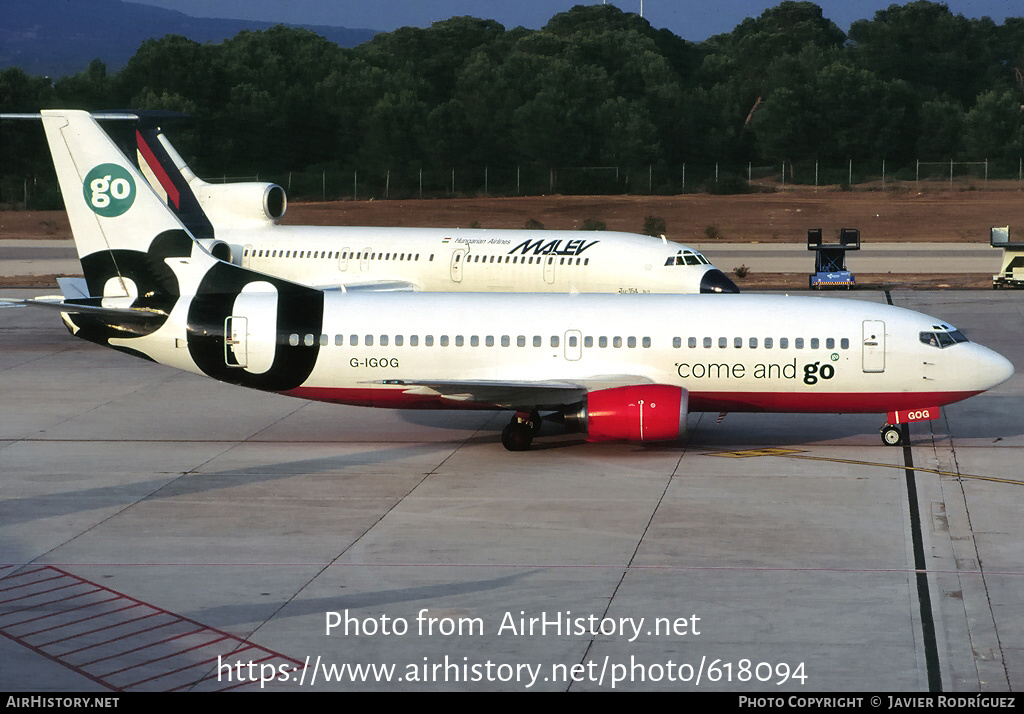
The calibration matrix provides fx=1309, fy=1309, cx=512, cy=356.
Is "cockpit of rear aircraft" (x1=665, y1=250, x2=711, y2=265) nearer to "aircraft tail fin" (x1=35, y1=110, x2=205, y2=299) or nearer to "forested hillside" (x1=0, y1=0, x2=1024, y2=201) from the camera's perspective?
"aircraft tail fin" (x1=35, y1=110, x2=205, y2=299)

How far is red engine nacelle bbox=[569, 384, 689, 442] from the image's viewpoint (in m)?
28.7

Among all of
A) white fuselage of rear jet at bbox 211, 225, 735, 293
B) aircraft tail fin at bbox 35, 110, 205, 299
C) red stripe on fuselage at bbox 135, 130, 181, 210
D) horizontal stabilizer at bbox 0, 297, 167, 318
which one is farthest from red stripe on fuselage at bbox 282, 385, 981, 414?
red stripe on fuselage at bbox 135, 130, 181, 210

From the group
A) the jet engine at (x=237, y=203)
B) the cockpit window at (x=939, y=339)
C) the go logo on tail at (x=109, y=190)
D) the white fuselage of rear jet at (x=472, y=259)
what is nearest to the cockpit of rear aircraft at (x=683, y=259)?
the white fuselage of rear jet at (x=472, y=259)

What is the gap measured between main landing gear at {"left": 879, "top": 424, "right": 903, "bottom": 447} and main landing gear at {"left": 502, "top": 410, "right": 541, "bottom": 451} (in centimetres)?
824

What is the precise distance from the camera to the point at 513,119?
123 meters

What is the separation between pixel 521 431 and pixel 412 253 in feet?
63.9

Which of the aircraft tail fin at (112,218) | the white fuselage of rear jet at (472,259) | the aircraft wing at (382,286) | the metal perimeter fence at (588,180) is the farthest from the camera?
the metal perimeter fence at (588,180)

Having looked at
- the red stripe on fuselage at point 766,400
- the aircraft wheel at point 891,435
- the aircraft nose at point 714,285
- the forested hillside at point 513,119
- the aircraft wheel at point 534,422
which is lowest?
the aircraft wheel at point 891,435

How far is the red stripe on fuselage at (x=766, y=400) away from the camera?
99.3 feet

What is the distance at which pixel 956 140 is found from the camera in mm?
127188

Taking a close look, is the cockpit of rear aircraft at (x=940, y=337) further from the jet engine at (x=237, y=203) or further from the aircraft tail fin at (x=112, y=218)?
the jet engine at (x=237, y=203)

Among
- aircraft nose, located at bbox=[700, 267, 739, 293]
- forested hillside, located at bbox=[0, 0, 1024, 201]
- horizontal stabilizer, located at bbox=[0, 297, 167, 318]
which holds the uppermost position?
forested hillside, located at bbox=[0, 0, 1024, 201]

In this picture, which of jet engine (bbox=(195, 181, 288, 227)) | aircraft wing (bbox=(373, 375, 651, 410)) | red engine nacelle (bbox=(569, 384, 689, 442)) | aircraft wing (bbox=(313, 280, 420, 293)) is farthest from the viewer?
jet engine (bbox=(195, 181, 288, 227))

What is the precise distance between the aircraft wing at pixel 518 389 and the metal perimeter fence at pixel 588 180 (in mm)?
86852
